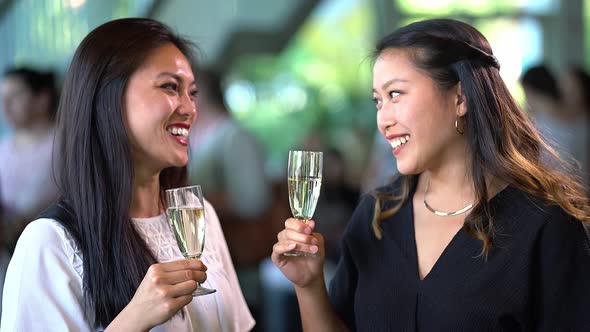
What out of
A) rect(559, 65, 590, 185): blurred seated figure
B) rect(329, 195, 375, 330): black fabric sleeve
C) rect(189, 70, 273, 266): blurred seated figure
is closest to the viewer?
rect(329, 195, 375, 330): black fabric sleeve

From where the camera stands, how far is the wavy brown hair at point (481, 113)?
2.28 meters

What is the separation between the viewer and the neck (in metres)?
2.30

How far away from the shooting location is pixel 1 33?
4754 millimetres

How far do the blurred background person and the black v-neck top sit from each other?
1.82 metres

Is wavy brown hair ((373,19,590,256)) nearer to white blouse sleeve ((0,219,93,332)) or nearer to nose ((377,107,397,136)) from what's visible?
nose ((377,107,397,136))

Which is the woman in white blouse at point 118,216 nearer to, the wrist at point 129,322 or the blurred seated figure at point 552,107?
the wrist at point 129,322

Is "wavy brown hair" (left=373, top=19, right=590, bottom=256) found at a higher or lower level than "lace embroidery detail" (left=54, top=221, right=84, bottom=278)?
higher

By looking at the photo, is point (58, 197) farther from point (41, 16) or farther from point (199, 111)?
point (41, 16)

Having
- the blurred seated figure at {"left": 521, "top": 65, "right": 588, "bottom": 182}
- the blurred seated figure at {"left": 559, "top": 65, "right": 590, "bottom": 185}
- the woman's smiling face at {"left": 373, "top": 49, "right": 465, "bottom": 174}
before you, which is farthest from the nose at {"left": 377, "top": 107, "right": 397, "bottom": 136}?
the blurred seated figure at {"left": 559, "top": 65, "right": 590, "bottom": 185}

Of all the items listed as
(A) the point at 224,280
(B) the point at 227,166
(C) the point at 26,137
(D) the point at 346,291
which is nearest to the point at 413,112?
(D) the point at 346,291

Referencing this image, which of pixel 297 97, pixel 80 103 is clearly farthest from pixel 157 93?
pixel 297 97

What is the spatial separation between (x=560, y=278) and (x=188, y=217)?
3.30 feet

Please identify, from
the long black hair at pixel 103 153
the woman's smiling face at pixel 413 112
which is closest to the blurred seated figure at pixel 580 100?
the woman's smiling face at pixel 413 112

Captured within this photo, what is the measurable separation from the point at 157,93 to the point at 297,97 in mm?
7997
